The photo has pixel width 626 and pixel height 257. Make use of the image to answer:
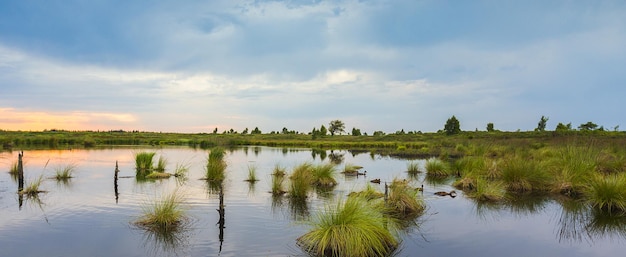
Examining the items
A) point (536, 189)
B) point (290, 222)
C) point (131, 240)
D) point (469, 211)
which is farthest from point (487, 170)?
point (131, 240)

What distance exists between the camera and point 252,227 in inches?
521

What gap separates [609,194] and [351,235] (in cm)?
1149

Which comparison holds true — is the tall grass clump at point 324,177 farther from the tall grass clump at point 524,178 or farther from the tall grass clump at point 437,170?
the tall grass clump at point 524,178

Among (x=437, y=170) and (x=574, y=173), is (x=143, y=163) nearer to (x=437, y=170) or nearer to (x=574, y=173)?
(x=437, y=170)

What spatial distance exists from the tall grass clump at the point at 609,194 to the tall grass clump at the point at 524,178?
4209 mm

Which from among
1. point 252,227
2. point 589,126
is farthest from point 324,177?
point 589,126

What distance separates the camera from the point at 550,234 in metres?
13.1

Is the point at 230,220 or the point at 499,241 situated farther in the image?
the point at 230,220

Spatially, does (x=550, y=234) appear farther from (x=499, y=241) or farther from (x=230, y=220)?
(x=230, y=220)

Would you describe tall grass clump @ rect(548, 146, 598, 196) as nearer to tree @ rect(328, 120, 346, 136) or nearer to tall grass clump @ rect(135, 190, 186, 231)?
tall grass clump @ rect(135, 190, 186, 231)

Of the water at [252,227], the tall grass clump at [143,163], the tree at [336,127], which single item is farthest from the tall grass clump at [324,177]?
the tree at [336,127]

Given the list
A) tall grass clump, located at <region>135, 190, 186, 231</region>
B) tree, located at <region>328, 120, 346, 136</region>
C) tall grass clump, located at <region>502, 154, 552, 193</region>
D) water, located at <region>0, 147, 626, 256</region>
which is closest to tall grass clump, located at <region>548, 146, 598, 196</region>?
tall grass clump, located at <region>502, 154, 552, 193</region>

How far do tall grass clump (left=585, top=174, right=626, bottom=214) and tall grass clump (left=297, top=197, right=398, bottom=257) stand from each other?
9.60 m

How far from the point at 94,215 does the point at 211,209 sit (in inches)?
152
